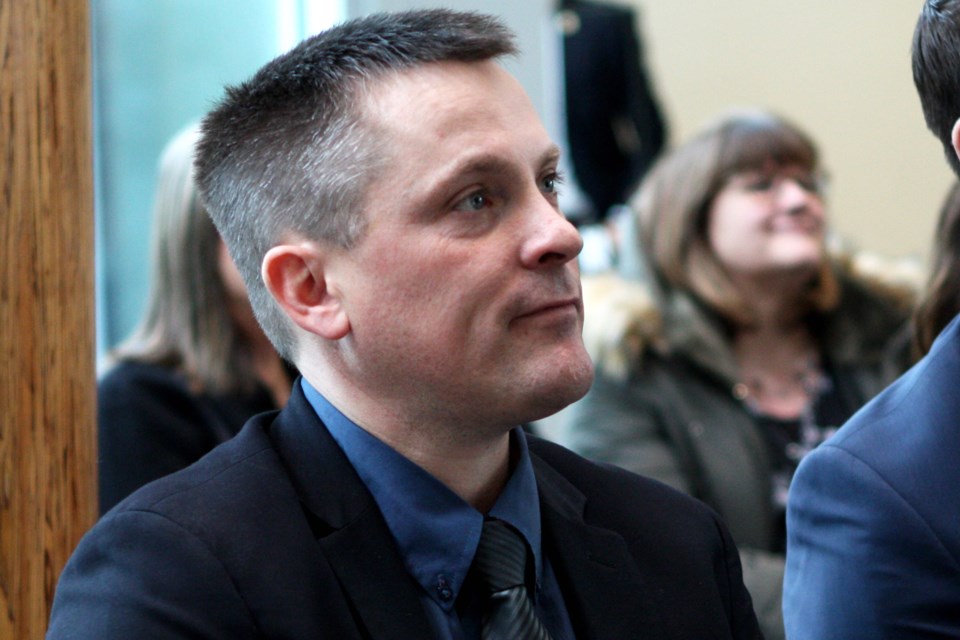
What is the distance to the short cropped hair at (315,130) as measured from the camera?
56.4 inches

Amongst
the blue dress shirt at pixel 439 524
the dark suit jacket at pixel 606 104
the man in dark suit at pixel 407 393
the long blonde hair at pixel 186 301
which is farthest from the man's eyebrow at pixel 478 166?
the dark suit jacket at pixel 606 104

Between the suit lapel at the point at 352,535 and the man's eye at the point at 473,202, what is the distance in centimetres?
28

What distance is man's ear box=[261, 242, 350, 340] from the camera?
1.44 metres

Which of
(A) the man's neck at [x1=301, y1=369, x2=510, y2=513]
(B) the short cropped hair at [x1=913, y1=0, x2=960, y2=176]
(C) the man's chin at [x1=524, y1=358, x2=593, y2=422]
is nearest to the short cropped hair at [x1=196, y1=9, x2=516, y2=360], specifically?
(A) the man's neck at [x1=301, y1=369, x2=510, y2=513]

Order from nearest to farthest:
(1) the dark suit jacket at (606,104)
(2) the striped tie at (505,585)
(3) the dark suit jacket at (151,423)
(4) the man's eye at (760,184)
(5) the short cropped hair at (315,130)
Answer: (2) the striped tie at (505,585)
(5) the short cropped hair at (315,130)
(3) the dark suit jacket at (151,423)
(4) the man's eye at (760,184)
(1) the dark suit jacket at (606,104)

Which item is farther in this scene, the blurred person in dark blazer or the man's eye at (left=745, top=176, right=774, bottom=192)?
the man's eye at (left=745, top=176, right=774, bottom=192)

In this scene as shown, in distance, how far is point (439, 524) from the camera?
138 cm

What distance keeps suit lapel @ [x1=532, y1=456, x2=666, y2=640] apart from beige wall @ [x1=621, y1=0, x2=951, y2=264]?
146 inches

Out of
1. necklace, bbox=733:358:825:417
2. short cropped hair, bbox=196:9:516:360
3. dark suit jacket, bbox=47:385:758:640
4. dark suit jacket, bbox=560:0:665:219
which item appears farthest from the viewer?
dark suit jacket, bbox=560:0:665:219

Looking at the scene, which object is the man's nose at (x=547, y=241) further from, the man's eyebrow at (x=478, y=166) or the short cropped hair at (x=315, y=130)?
the short cropped hair at (x=315, y=130)

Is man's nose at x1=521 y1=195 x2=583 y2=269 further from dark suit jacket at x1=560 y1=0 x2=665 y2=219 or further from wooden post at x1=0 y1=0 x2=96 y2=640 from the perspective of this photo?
dark suit jacket at x1=560 y1=0 x2=665 y2=219

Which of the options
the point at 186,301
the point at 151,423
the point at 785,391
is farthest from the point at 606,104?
the point at 151,423

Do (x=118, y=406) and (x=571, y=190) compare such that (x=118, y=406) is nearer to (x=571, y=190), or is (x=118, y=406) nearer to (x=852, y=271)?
(x=852, y=271)

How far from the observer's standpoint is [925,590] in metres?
1.43
